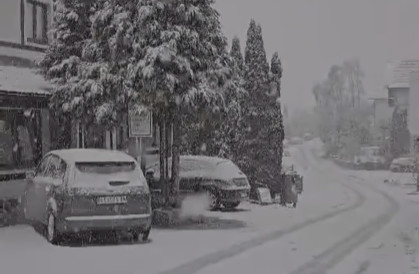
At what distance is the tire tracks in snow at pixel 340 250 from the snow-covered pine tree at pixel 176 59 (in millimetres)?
4242

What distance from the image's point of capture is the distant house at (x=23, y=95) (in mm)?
16828

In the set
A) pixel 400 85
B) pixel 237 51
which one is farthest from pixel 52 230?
pixel 400 85

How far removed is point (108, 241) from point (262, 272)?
4028 mm

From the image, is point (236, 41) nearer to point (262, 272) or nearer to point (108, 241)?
point (108, 241)

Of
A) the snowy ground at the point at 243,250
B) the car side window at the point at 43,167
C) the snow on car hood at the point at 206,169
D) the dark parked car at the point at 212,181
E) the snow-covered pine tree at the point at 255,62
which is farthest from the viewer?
the snow-covered pine tree at the point at 255,62

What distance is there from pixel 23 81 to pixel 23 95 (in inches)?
36.0

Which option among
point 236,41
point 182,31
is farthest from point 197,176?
point 236,41

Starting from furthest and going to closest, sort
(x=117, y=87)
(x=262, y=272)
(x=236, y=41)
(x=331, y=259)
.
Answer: (x=236, y=41) < (x=117, y=87) < (x=331, y=259) < (x=262, y=272)

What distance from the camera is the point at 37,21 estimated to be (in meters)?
19.5

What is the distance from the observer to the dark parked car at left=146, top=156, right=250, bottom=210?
736 inches

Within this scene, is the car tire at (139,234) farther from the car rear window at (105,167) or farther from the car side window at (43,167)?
the car side window at (43,167)

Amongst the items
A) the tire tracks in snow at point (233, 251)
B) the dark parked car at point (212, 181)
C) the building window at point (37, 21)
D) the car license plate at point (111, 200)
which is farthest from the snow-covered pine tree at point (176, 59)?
the building window at point (37, 21)

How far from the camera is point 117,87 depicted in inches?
632

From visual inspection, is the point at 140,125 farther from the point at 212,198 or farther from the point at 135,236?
the point at 212,198
